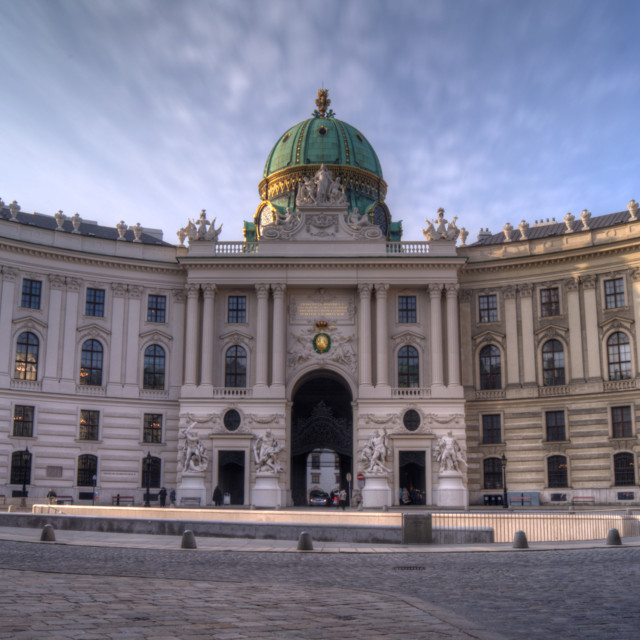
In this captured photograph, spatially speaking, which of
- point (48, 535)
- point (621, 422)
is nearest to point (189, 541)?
point (48, 535)

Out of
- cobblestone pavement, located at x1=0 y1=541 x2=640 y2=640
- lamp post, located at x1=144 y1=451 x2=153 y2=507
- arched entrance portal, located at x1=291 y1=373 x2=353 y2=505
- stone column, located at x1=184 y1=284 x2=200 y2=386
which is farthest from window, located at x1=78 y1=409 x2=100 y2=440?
cobblestone pavement, located at x1=0 y1=541 x2=640 y2=640

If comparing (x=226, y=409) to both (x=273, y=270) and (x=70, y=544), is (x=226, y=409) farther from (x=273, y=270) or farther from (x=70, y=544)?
(x=70, y=544)

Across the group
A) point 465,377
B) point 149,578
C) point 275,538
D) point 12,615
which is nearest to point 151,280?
point 465,377

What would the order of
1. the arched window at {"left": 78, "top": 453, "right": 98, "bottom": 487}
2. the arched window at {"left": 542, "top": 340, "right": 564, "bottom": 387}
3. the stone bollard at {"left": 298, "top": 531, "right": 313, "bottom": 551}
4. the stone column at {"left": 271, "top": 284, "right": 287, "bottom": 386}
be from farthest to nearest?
the stone column at {"left": 271, "top": 284, "right": 287, "bottom": 386} < the arched window at {"left": 542, "top": 340, "right": 564, "bottom": 387} < the arched window at {"left": 78, "top": 453, "right": 98, "bottom": 487} < the stone bollard at {"left": 298, "top": 531, "right": 313, "bottom": 551}

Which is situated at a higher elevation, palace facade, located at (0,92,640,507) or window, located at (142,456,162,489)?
palace facade, located at (0,92,640,507)

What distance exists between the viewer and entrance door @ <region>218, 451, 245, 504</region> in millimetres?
58656

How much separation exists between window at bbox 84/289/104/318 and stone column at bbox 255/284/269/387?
451 inches

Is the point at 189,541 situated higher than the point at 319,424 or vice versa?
the point at 319,424

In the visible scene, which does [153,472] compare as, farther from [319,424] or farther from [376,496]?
[376,496]

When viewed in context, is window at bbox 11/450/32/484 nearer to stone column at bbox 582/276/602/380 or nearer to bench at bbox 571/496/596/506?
bench at bbox 571/496/596/506

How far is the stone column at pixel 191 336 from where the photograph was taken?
6019cm

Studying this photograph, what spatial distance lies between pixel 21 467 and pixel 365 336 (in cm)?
2501

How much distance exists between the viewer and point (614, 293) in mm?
58156

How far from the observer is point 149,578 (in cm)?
1889
